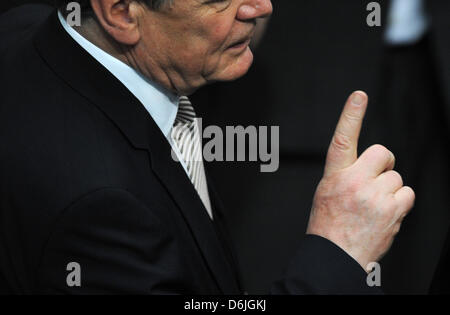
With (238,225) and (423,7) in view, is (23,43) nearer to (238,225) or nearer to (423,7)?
(238,225)

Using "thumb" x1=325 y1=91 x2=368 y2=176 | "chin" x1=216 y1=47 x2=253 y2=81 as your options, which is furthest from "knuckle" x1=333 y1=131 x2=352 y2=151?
"chin" x1=216 y1=47 x2=253 y2=81

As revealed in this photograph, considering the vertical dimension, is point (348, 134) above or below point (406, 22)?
below

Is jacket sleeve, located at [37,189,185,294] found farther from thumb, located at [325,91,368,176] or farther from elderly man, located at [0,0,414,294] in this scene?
thumb, located at [325,91,368,176]

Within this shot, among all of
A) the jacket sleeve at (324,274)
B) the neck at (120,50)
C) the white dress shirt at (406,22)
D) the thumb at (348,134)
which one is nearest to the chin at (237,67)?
the neck at (120,50)

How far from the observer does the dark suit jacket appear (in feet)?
3.57

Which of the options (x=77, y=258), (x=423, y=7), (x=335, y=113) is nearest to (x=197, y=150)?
(x=77, y=258)

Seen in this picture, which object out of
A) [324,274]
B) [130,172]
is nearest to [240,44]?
[130,172]

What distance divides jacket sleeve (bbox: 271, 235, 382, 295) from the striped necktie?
1.03 ft

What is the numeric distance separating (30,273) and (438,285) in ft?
2.29

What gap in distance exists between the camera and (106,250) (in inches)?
43.2

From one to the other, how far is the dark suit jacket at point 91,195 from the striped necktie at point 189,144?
0.42ft

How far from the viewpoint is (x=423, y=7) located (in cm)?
303

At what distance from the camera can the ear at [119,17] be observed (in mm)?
1140

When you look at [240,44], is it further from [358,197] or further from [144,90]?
[358,197]
